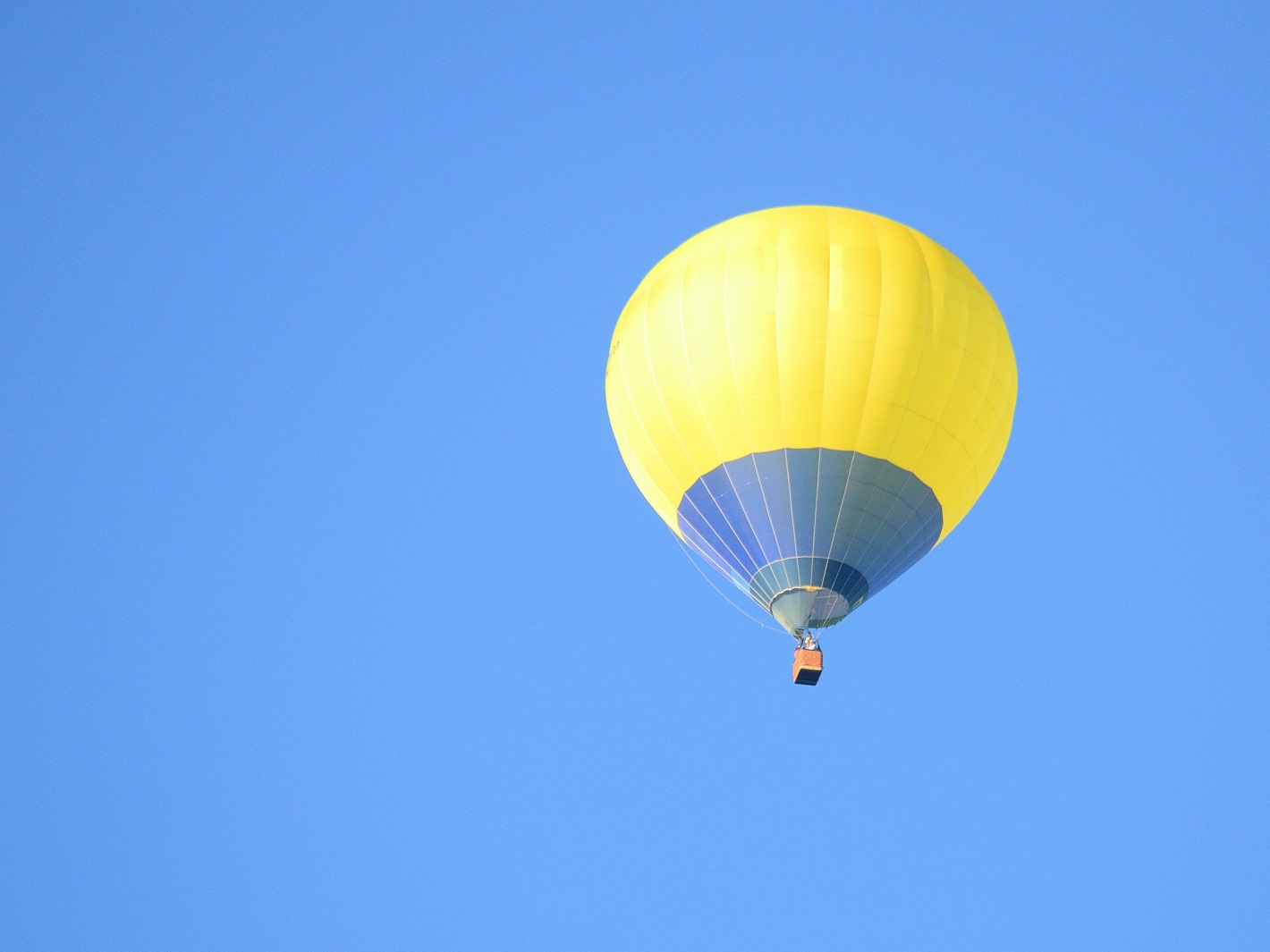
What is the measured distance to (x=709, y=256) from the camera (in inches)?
1034

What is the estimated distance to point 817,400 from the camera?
83.0 ft

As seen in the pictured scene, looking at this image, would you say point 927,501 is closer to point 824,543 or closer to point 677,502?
point 824,543

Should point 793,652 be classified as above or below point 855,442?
below

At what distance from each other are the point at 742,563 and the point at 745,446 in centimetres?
159

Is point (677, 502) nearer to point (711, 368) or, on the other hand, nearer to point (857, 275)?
point (711, 368)

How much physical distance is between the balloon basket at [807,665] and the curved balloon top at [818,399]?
13.8 inches

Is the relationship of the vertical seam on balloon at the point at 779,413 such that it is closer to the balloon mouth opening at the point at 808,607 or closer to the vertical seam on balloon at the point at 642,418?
the balloon mouth opening at the point at 808,607

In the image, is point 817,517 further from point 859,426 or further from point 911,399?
point 911,399

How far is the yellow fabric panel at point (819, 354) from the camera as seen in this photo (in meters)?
25.3

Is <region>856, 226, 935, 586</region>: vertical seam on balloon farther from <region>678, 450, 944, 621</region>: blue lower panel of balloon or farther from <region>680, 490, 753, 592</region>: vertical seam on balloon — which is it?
<region>680, 490, 753, 592</region>: vertical seam on balloon

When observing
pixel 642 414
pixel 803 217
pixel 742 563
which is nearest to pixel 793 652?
pixel 742 563

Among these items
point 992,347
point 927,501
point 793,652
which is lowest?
point 793,652

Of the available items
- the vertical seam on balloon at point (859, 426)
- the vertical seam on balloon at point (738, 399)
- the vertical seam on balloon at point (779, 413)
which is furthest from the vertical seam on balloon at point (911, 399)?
the vertical seam on balloon at point (738, 399)

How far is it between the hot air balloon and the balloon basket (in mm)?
24
